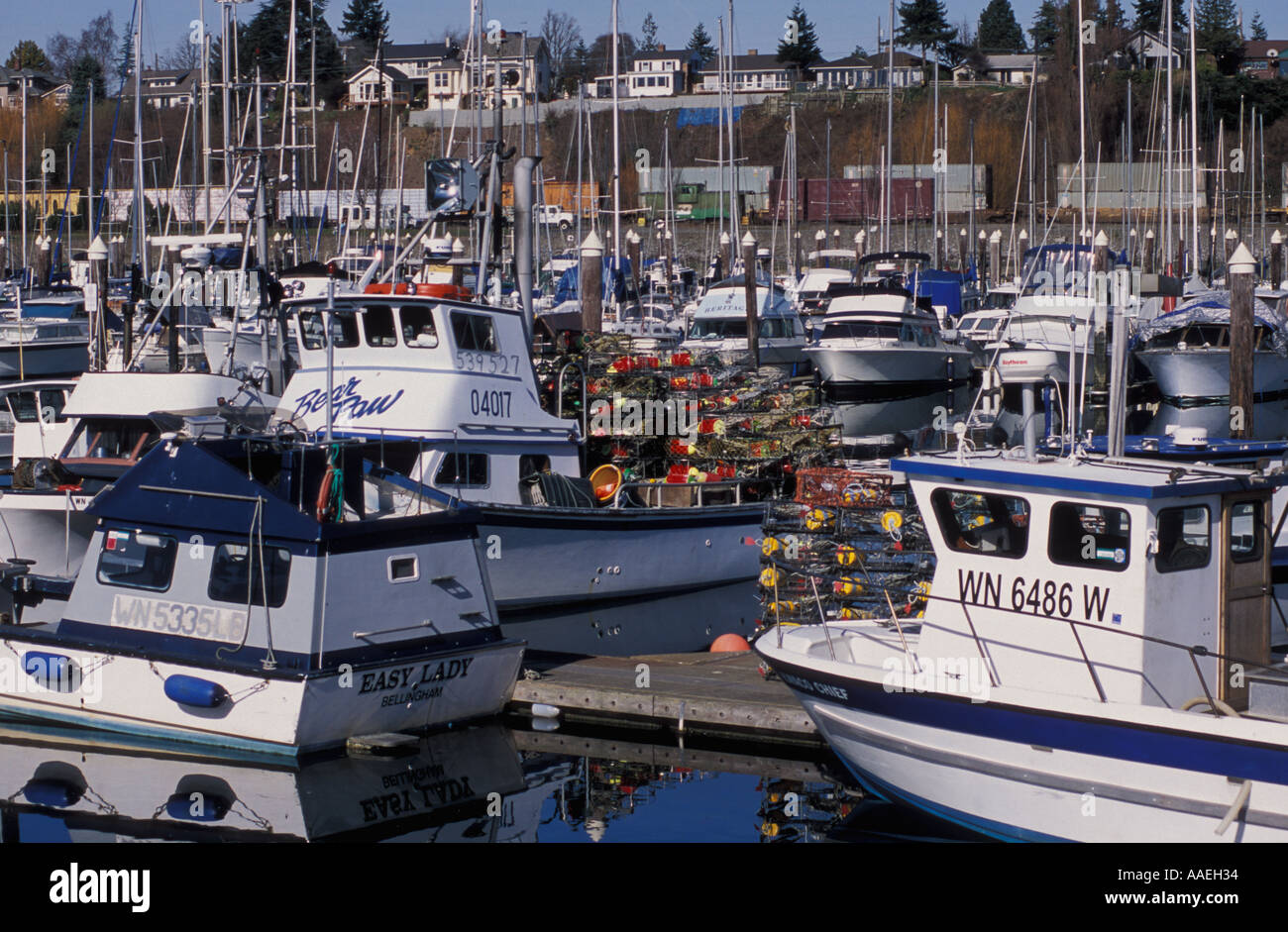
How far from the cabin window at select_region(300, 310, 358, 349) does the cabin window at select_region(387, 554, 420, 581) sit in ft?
18.1

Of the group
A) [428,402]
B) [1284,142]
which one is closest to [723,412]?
[428,402]

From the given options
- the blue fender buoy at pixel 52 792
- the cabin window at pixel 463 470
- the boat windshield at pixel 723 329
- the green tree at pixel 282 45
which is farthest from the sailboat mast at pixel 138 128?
the green tree at pixel 282 45

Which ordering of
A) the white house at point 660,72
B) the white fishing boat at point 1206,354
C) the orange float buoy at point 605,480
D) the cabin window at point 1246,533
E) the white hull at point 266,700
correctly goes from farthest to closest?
1. the white house at point 660,72
2. the white fishing boat at point 1206,354
3. the orange float buoy at point 605,480
4. the white hull at point 266,700
5. the cabin window at point 1246,533

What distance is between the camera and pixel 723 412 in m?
21.6

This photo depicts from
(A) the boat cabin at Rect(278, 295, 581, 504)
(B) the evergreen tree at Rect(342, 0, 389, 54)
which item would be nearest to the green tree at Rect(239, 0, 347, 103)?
(B) the evergreen tree at Rect(342, 0, 389, 54)

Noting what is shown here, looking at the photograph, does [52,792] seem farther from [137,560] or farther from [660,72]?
[660,72]

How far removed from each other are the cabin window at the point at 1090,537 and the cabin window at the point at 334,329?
9938mm

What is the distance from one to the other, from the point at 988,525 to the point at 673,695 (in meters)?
3.73

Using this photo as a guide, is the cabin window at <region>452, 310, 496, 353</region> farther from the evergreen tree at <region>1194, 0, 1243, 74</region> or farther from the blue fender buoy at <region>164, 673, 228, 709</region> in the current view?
the evergreen tree at <region>1194, 0, 1243, 74</region>

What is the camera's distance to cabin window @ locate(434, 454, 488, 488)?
714 inches

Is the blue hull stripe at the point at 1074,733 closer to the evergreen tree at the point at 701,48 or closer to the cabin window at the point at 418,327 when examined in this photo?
the cabin window at the point at 418,327

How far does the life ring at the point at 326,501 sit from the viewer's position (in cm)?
1294

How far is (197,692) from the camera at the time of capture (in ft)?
41.9

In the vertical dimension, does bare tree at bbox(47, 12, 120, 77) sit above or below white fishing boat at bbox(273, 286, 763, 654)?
above
